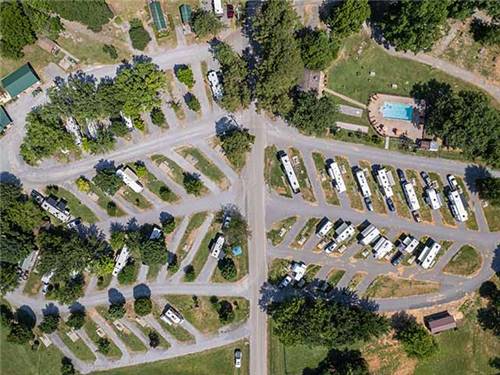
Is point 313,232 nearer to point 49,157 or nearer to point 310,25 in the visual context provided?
point 310,25

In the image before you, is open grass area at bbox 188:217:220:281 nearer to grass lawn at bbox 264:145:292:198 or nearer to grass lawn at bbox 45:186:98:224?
grass lawn at bbox 264:145:292:198

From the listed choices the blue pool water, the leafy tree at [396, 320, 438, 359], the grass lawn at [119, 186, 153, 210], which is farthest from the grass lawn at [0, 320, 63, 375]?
the blue pool water

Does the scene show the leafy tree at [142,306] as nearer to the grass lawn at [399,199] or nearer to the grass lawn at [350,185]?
the grass lawn at [350,185]

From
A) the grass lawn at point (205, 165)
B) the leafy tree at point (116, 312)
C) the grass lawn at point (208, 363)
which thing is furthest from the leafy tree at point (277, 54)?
the leafy tree at point (116, 312)

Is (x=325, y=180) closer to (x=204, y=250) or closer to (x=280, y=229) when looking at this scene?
(x=280, y=229)

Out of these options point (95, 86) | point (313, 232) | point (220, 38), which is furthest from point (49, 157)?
point (313, 232)

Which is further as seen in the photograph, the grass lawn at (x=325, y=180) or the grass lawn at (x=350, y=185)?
the grass lawn at (x=325, y=180)

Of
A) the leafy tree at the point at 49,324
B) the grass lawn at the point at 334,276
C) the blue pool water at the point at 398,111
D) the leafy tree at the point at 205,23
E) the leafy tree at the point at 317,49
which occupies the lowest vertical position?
the leafy tree at the point at 49,324
